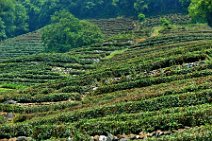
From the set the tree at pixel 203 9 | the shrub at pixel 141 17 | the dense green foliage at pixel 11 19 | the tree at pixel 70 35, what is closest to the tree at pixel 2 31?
the dense green foliage at pixel 11 19

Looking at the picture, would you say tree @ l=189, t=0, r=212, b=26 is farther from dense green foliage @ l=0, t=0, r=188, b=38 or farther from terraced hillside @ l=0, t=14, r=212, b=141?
terraced hillside @ l=0, t=14, r=212, b=141

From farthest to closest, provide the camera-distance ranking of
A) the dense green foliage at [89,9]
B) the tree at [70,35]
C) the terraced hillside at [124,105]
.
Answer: the dense green foliage at [89,9], the tree at [70,35], the terraced hillside at [124,105]

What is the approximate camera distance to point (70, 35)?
119562 millimetres

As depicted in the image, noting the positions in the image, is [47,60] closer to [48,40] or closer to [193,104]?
[48,40]

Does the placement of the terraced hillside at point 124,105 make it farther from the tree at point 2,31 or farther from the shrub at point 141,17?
the tree at point 2,31

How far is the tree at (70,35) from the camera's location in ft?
384

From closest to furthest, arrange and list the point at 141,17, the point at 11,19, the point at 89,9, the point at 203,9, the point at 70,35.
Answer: the point at 203,9 < the point at 70,35 < the point at 141,17 < the point at 89,9 < the point at 11,19

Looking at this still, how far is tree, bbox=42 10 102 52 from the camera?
384 feet

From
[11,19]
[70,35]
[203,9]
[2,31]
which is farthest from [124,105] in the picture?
[11,19]

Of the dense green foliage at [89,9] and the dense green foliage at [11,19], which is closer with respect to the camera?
the dense green foliage at [89,9]

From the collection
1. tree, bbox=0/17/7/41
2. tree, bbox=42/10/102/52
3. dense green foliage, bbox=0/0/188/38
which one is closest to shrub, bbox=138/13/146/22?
dense green foliage, bbox=0/0/188/38

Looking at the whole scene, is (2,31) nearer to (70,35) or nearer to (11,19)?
(11,19)

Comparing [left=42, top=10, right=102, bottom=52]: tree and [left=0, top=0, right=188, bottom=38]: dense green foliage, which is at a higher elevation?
[left=0, top=0, right=188, bottom=38]: dense green foliage

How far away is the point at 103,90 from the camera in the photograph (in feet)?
143
